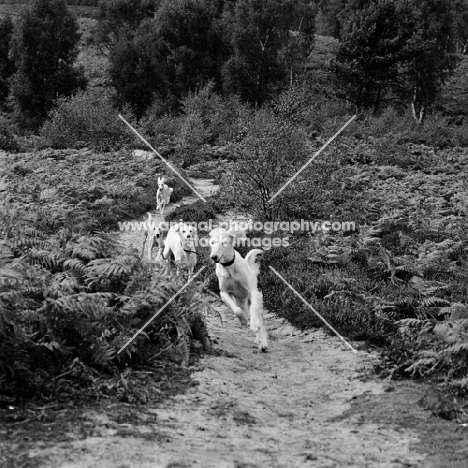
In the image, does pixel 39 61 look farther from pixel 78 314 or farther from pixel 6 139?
pixel 78 314

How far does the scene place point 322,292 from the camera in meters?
11.1

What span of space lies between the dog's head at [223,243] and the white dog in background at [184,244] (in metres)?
2.71

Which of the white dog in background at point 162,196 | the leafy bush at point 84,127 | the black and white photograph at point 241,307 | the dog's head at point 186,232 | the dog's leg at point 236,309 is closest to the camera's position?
the black and white photograph at point 241,307

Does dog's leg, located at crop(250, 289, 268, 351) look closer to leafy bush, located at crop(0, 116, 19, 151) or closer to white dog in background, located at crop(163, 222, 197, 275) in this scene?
white dog in background, located at crop(163, 222, 197, 275)

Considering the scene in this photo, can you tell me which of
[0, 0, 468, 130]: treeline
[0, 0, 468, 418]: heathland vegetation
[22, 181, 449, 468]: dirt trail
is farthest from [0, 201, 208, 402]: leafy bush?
[0, 0, 468, 130]: treeline

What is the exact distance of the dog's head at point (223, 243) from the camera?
351 inches

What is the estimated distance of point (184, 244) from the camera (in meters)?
12.1

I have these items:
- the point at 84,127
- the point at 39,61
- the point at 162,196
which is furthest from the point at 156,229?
the point at 39,61

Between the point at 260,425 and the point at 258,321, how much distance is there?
2541 millimetres

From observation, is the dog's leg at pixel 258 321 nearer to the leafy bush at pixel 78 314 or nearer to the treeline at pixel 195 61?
the leafy bush at pixel 78 314

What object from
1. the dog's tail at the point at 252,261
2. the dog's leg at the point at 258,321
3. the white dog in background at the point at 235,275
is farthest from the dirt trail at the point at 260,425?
the dog's tail at the point at 252,261

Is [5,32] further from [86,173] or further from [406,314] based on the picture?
[406,314]

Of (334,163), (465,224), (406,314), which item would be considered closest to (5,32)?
(334,163)

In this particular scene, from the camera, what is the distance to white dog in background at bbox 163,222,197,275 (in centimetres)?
1202
